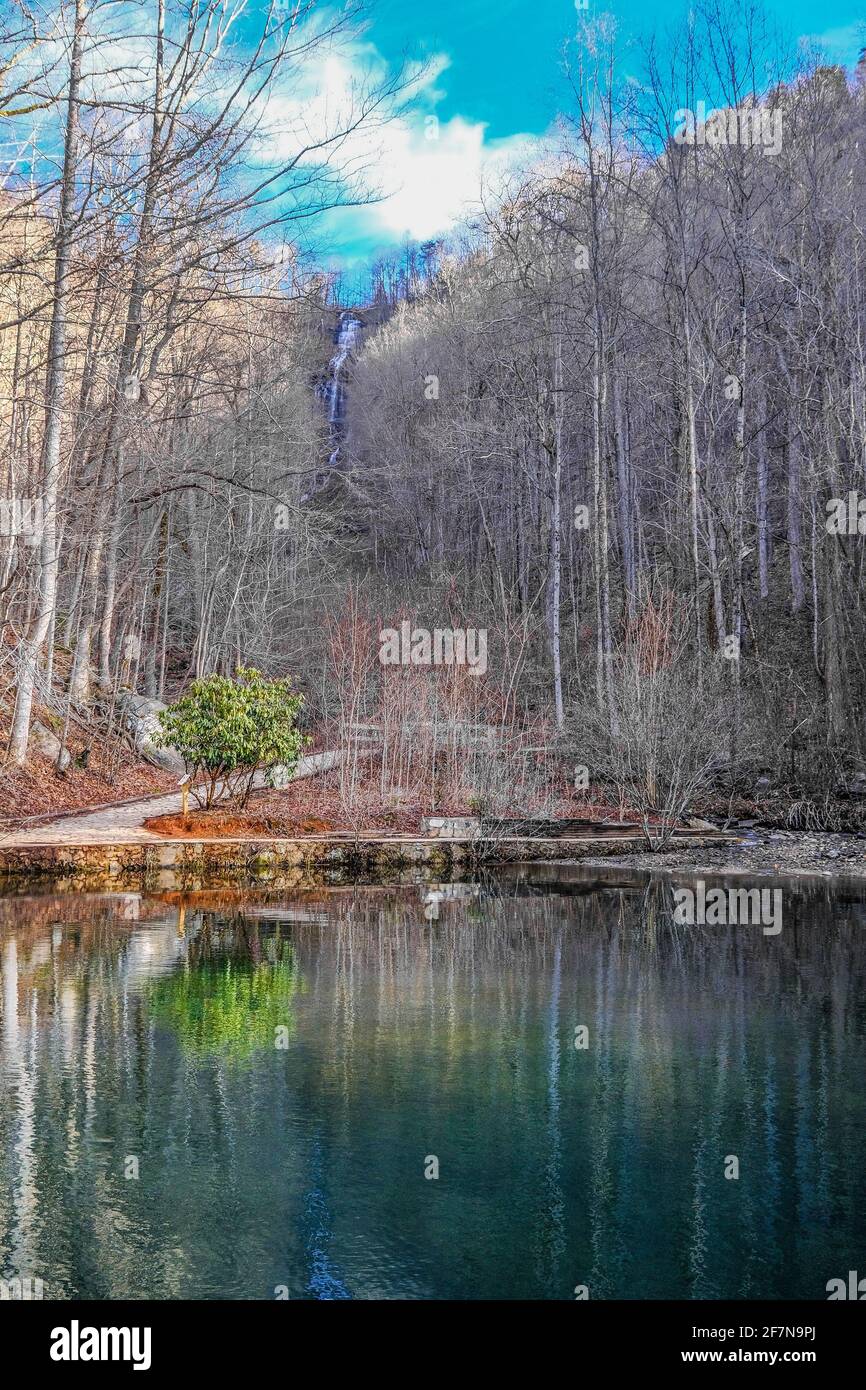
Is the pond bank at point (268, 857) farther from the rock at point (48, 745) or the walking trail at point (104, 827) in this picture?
the rock at point (48, 745)

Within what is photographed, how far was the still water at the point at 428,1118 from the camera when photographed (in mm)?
4328

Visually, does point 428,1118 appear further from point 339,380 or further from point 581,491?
point 339,380

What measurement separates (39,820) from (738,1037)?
39.0ft

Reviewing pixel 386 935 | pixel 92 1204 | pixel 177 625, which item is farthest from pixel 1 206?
pixel 177 625

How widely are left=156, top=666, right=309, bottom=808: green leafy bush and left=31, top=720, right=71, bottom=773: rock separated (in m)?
2.55

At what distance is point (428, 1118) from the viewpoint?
5.82 metres

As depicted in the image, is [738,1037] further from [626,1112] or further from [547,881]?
[547,881]

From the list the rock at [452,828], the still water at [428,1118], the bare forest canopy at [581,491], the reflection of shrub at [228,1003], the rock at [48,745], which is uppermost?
→ the bare forest canopy at [581,491]

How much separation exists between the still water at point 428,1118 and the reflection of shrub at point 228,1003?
0.11ft

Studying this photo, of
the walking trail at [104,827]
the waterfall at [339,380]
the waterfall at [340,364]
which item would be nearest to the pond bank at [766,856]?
the walking trail at [104,827]

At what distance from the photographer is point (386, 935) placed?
1127 cm

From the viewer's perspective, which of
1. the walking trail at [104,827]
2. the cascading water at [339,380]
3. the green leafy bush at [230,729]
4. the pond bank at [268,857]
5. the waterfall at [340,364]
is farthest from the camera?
the waterfall at [340,364]

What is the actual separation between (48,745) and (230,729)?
449 centimetres

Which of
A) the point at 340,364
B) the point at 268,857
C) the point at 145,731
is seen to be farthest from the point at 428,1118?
the point at 340,364
